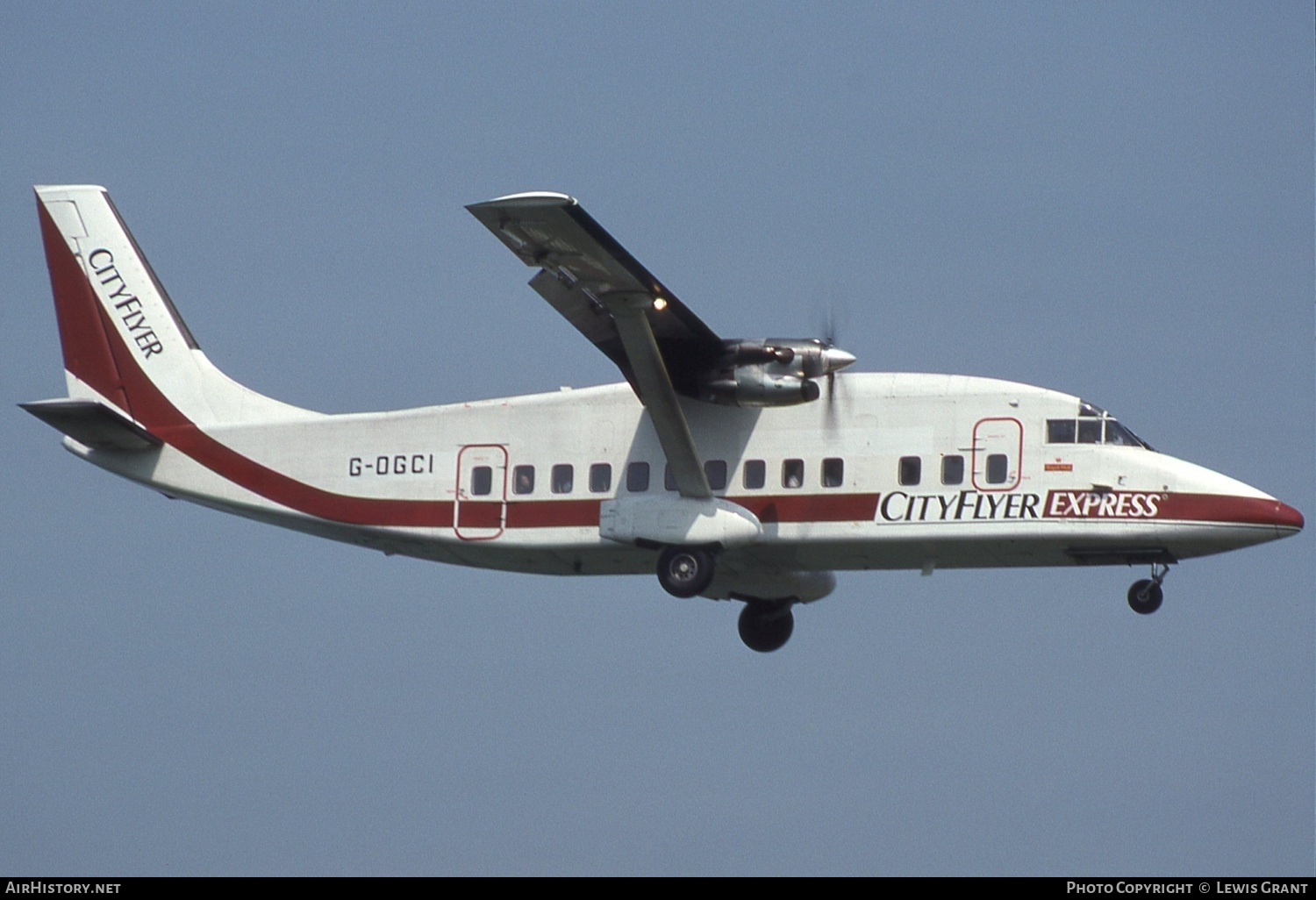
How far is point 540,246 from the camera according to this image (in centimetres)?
2323

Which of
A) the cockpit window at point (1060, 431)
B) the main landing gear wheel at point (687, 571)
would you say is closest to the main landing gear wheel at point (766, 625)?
the main landing gear wheel at point (687, 571)

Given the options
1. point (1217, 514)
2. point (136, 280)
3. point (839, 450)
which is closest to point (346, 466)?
point (136, 280)

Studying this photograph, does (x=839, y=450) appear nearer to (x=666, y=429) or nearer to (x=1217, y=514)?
(x=666, y=429)

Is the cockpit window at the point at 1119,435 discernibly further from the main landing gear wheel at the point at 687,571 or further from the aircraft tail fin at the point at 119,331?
the aircraft tail fin at the point at 119,331

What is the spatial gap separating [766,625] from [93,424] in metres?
9.36

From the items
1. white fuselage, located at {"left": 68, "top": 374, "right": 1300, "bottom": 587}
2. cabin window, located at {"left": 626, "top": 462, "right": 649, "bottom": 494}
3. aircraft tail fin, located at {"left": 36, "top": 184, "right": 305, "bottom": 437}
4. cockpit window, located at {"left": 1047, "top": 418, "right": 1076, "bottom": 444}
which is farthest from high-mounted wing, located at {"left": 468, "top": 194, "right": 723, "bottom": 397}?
aircraft tail fin, located at {"left": 36, "top": 184, "right": 305, "bottom": 437}

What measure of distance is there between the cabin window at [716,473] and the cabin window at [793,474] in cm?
76

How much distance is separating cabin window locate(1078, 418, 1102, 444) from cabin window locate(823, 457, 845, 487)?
9.27 ft

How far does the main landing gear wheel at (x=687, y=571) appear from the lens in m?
24.5

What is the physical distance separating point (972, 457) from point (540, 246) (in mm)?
5659

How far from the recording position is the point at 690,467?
24594mm

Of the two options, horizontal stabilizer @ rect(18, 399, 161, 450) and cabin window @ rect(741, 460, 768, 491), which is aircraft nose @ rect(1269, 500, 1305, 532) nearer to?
cabin window @ rect(741, 460, 768, 491)

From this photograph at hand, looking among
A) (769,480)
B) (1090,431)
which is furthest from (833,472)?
(1090,431)

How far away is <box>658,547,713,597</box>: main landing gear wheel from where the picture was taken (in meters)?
24.5
